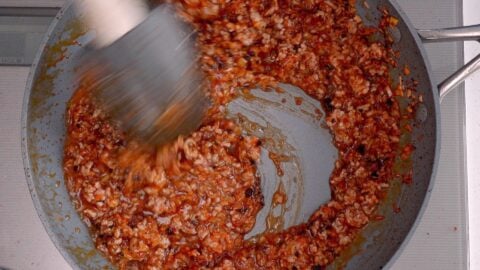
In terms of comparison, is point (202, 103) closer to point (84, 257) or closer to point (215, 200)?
point (215, 200)

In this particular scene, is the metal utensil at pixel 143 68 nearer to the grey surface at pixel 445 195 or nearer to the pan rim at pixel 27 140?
the pan rim at pixel 27 140

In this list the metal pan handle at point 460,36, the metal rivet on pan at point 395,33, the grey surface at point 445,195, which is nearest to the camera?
the metal pan handle at point 460,36

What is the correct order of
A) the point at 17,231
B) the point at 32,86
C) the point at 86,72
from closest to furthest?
the point at 32,86
the point at 86,72
the point at 17,231

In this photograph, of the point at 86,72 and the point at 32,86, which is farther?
the point at 86,72

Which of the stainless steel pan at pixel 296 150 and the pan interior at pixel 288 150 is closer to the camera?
the stainless steel pan at pixel 296 150

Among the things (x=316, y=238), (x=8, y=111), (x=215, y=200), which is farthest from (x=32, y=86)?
(x=316, y=238)

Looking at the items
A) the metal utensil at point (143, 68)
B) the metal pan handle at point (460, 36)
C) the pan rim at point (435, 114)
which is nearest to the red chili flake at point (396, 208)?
the pan rim at point (435, 114)

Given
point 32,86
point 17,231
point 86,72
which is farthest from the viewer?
point 17,231

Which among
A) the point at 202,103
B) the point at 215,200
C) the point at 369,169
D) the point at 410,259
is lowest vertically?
the point at 410,259
